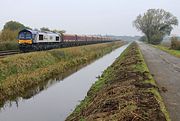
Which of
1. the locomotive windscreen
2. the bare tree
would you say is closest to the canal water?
the locomotive windscreen

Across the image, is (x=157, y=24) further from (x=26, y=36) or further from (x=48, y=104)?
(x=48, y=104)

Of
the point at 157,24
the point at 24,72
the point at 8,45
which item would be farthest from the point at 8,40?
the point at 157,24

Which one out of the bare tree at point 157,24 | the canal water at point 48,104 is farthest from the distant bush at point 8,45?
the bare tree at point 157,24

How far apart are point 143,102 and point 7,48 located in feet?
101

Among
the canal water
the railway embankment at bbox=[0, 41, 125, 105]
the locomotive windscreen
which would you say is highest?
the locomotive windscreen

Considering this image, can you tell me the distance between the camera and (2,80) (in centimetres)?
1878

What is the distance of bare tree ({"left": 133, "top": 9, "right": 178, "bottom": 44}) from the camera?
334ft

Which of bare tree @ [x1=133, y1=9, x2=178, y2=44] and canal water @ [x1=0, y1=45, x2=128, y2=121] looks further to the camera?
bare tree @ [x1=133, y1=9, x2=178, y2=44]

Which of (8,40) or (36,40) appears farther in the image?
(8,40)

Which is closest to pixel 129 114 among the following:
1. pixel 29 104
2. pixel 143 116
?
pixel 143 116

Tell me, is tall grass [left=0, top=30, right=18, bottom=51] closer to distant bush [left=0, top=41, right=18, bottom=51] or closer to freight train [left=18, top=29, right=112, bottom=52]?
distant bush [left=0, top=41, right=18, bottom=51]

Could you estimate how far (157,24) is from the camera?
10375 cm

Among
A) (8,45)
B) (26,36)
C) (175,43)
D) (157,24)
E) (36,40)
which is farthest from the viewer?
(157,24)

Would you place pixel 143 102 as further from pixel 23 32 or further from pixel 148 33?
pixel 148 33
